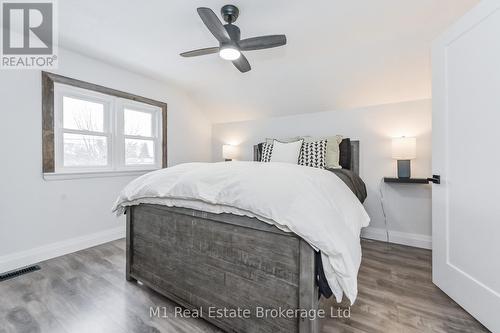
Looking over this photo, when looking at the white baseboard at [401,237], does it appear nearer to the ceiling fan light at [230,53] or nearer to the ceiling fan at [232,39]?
the ceiling fan at [232,39]

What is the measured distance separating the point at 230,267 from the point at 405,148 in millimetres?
2417

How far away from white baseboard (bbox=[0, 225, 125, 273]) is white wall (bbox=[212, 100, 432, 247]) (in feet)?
10.3

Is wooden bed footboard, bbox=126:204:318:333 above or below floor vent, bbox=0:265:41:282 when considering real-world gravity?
above

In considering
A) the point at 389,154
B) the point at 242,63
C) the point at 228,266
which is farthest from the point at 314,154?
the point at 228,266

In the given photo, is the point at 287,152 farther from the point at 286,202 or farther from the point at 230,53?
the point at 286,202

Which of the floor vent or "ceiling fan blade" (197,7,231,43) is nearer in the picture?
"ceiling fan blade" (197,7,231,43)

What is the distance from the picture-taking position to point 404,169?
2.68 meters

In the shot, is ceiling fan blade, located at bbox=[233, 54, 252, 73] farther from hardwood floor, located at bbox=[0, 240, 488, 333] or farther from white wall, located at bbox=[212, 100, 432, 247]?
hardwood floor, located at bbox=[0, 240, 488, 333]

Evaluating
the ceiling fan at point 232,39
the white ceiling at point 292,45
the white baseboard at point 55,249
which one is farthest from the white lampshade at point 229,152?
the ceiling fan at point 232,39

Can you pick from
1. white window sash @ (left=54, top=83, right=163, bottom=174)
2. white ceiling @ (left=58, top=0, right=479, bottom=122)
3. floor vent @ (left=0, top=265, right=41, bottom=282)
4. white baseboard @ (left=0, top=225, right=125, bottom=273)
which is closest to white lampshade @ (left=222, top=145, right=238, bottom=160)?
white ceiling @ (left=58, top=0, right=479, bottom=122)

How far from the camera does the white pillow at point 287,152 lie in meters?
2.93

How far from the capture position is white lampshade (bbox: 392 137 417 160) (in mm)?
2555

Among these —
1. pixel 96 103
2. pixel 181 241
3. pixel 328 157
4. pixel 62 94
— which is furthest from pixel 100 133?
pixel 328 157

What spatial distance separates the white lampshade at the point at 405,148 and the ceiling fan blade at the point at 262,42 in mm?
1778
